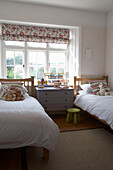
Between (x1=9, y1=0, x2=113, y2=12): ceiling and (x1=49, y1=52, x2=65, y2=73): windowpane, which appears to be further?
(x1=49, y1=52, x2=65, y2=73): windowpane

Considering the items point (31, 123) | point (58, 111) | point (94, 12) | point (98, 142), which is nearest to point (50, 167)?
point (31, 123)

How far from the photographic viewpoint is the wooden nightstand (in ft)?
11.9

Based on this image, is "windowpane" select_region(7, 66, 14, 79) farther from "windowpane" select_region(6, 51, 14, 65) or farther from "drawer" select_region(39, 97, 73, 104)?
"drawer" select_region(39, 97, 73, 104)

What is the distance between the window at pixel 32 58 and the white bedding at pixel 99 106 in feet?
4.21

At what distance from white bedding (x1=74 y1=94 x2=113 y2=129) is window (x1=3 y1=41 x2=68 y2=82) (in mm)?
1285

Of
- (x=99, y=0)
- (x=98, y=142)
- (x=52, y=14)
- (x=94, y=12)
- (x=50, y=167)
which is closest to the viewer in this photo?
(x=50, y=167)

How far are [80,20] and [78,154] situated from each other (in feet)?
10.8

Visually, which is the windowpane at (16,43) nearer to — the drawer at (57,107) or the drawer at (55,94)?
the drawer at (55,94)

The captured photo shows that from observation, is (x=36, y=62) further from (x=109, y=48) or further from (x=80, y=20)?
(x=109, y=48)

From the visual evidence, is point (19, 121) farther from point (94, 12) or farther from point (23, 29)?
point (94, 12)

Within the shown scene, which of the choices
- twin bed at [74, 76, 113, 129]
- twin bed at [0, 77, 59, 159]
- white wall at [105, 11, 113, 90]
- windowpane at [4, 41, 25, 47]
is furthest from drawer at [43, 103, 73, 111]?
windowpane at [4, 41, 25, 47]

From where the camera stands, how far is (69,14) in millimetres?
3980

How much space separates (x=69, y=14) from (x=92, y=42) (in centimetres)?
94

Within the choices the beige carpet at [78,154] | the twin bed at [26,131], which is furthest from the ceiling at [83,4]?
the beige carpet at [78,154]
